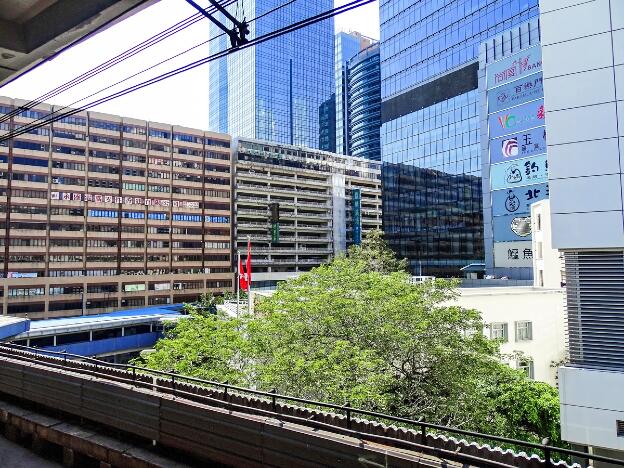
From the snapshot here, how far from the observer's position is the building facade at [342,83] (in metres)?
179

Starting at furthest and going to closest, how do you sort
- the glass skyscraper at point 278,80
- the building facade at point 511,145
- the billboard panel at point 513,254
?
the glass skyscraper at point 278,80, the billboard panel at point 513,254, the building facade at point 511,145

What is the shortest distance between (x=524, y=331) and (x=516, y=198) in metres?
39.0

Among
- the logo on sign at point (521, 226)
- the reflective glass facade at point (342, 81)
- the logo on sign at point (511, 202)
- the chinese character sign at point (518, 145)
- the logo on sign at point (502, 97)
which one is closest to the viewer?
the chinese character sign at point (518, 145)

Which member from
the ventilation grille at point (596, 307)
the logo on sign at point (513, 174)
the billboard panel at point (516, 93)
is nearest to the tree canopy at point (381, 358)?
the ventilation grille at point (596, 307)

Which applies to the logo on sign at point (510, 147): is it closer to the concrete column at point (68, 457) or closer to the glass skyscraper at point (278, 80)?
the concrete column at point (68, 457)

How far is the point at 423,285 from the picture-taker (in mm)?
18938

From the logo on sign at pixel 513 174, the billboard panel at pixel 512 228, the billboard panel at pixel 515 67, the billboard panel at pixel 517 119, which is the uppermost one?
the billboard panel at pixel 515 67

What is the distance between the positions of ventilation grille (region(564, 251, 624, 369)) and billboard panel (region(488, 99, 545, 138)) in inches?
1973

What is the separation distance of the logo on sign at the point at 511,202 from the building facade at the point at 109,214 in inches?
1784

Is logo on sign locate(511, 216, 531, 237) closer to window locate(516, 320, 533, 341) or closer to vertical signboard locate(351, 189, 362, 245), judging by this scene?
window locate(516, 320, 533, 341)

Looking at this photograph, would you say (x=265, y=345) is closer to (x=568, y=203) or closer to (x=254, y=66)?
(x=568, y=203)

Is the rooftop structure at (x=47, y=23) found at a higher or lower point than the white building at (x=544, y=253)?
higher

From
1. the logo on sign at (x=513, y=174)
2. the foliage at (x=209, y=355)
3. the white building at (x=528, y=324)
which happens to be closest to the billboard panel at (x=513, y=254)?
the logo on sign at (x=513, y=174)

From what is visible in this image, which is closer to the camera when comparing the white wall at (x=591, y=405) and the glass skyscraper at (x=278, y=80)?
the white wall at (x=591, y=405)
